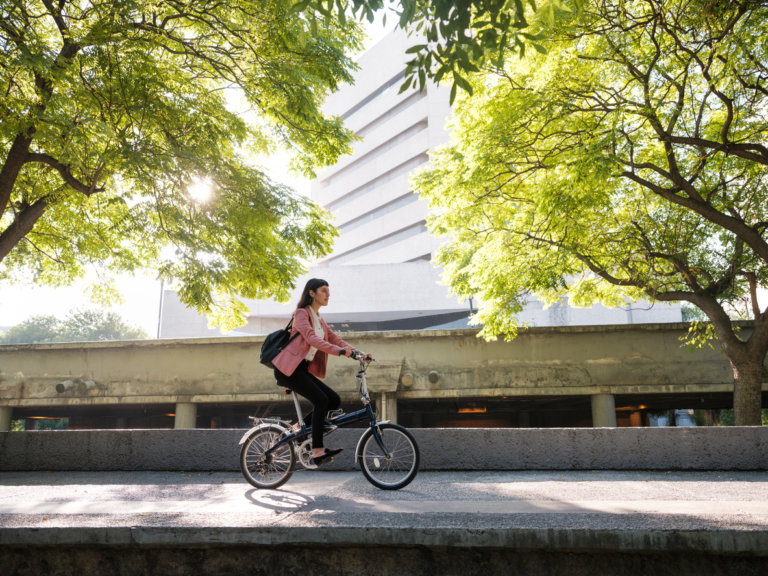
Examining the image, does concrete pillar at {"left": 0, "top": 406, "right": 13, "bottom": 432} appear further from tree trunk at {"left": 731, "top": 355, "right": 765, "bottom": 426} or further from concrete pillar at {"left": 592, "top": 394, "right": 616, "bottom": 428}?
tree trunk at {"left": 731, "top": 355, "right": 765, "bottom": 426}

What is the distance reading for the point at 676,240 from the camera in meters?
13.8

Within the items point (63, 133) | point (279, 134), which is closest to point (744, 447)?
point (279, 134)

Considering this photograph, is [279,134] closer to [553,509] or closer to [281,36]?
[281,36]

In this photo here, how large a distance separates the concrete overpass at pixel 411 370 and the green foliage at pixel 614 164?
13.6 feet

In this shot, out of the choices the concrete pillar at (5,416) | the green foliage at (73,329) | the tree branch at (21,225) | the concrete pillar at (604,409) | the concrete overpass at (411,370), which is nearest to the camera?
the tree branch at (21,225)

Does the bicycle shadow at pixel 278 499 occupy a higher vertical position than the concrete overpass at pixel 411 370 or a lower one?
lower

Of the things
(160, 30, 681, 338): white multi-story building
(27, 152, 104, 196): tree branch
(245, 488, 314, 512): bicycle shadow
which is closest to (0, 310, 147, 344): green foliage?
(160, 30, 681, 338): white multi-story building

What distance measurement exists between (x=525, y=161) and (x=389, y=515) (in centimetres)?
1087

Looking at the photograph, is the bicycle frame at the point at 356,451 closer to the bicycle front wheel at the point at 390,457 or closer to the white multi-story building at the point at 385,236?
the bicycle front wheel at the point at 390,457

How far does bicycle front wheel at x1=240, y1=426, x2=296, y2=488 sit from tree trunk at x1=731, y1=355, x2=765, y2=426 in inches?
475

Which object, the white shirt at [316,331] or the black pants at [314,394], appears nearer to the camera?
the black pants at [314,394]

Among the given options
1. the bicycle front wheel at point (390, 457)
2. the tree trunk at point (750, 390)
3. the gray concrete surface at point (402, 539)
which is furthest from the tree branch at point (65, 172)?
the tree trunk at point (750, 390)

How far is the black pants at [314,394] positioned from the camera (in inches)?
191

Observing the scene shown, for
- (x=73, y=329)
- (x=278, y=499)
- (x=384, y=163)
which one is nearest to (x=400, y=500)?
(x=278, y=499)
